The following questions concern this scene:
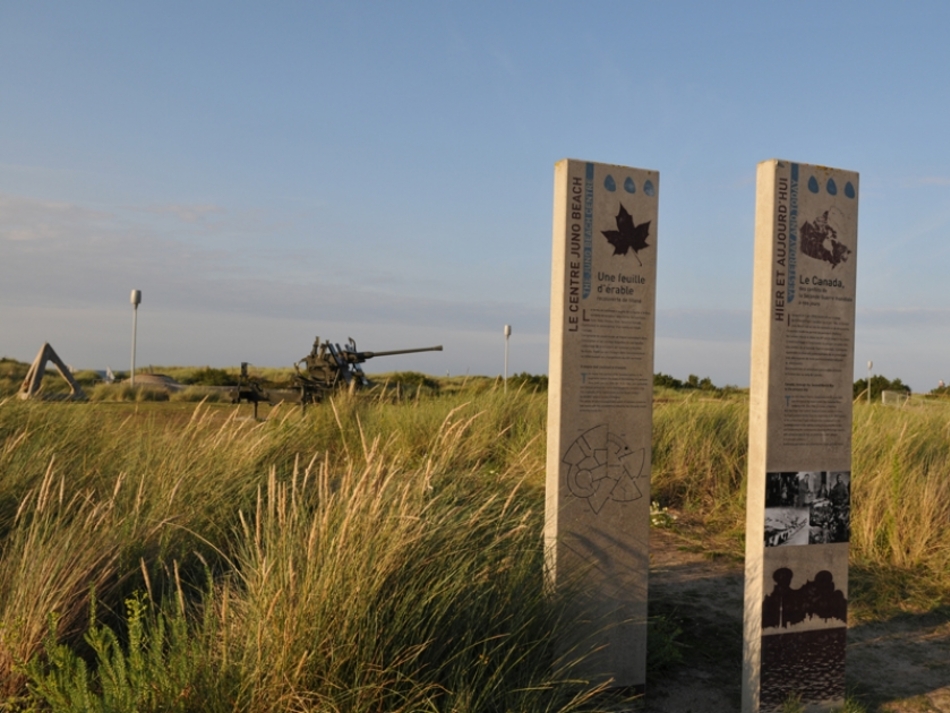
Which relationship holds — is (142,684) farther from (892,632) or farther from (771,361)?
(892,632)

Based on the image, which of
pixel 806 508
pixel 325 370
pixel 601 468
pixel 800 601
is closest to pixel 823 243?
pixel 806 508

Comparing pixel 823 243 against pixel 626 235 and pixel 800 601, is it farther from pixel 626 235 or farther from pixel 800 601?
pixel 800 601

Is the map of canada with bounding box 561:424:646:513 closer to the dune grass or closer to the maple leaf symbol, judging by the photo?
the dune grass

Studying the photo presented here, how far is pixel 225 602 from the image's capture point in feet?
10.3

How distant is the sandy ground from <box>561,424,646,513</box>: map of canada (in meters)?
1.14

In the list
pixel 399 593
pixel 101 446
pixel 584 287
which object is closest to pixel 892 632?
pixel 584 287

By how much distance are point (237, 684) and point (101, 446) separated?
4545 mm

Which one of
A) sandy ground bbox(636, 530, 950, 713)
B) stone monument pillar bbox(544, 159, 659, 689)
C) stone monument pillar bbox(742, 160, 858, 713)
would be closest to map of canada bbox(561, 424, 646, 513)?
stone monument pillar bbox(544, 159, 659, 689)

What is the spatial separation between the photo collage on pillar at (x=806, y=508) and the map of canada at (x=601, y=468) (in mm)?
730

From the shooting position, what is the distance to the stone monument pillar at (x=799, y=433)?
457 centimetres

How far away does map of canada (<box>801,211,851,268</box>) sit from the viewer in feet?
15.3

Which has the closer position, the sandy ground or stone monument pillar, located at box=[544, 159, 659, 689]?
stone monument pillar, located at box=[544, 159, 659, 689]

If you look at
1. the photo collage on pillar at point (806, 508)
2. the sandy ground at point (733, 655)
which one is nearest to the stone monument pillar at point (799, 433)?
the photo collage on pillar at point (806, 508)

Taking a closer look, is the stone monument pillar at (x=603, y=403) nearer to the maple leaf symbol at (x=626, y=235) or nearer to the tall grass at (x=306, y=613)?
the maple leaf symbol at (x=626, y=235)
